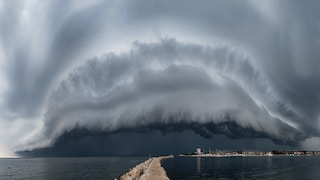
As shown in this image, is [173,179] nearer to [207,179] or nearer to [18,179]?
[207,179]

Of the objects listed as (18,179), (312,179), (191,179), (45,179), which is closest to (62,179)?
(45,179)

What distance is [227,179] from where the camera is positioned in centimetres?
8300

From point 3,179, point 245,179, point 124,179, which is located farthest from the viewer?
point 3,179

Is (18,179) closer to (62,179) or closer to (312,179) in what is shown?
(62,179)

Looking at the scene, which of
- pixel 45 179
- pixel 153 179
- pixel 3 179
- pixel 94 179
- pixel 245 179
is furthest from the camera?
pixel 3 179

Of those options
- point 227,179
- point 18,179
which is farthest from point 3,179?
point 227,179

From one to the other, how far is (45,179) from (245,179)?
62083mm

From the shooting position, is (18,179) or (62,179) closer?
(62,179)

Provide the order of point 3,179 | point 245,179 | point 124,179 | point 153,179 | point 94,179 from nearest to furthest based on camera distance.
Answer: point 153,179
point 124,179
point 245,179
point 94,179
point 3,179

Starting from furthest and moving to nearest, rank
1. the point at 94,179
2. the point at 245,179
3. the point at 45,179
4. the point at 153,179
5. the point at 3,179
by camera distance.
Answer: the point at 3,179 → the point at 45,179 → the point at 94,179 → the point at 245,179 → the point at 153,179

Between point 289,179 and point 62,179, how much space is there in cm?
6662

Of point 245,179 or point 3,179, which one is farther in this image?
point 3,179

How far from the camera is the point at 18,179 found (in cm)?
10531

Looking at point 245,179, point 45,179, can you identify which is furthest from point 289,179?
point 45,179
